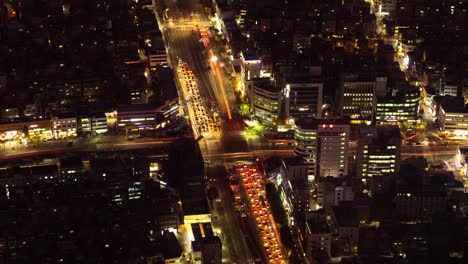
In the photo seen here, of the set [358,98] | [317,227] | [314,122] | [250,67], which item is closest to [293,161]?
[314,122]

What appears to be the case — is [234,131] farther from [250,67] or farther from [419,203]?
[419,203]

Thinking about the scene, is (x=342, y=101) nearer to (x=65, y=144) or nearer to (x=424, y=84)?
(x=424, y=84)

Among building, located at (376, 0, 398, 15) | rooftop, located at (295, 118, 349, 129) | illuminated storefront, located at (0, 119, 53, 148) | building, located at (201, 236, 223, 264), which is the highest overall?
building, located at (376, 0, 398, 15)

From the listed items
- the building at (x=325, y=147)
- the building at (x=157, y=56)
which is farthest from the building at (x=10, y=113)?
the building at (x=325, y=147)

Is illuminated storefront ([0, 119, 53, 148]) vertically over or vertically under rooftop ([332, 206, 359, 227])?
over

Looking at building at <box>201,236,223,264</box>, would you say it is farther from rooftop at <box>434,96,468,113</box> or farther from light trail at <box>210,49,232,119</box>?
rooftop at <box>434,96,468,113</box>

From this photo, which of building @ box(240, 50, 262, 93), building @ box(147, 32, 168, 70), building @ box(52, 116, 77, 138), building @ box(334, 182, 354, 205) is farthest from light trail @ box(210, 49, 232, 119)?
building @ box(334, 182, 354, 205)

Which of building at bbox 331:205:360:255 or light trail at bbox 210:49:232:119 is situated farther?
light trail at bbox 210:49:232:119

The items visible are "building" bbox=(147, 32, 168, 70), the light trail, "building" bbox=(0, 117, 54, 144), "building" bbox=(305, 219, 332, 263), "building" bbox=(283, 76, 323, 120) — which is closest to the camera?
"building" bbox=(305, 219, 332, 263)

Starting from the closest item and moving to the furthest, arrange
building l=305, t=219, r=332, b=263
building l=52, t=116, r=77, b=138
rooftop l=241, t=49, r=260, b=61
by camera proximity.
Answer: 1. building l=305, t=219, r=332, b=263
2. building l=52, t=116, r=77, b=138
3. rooftop l=241, t=49, r=260, b=61
